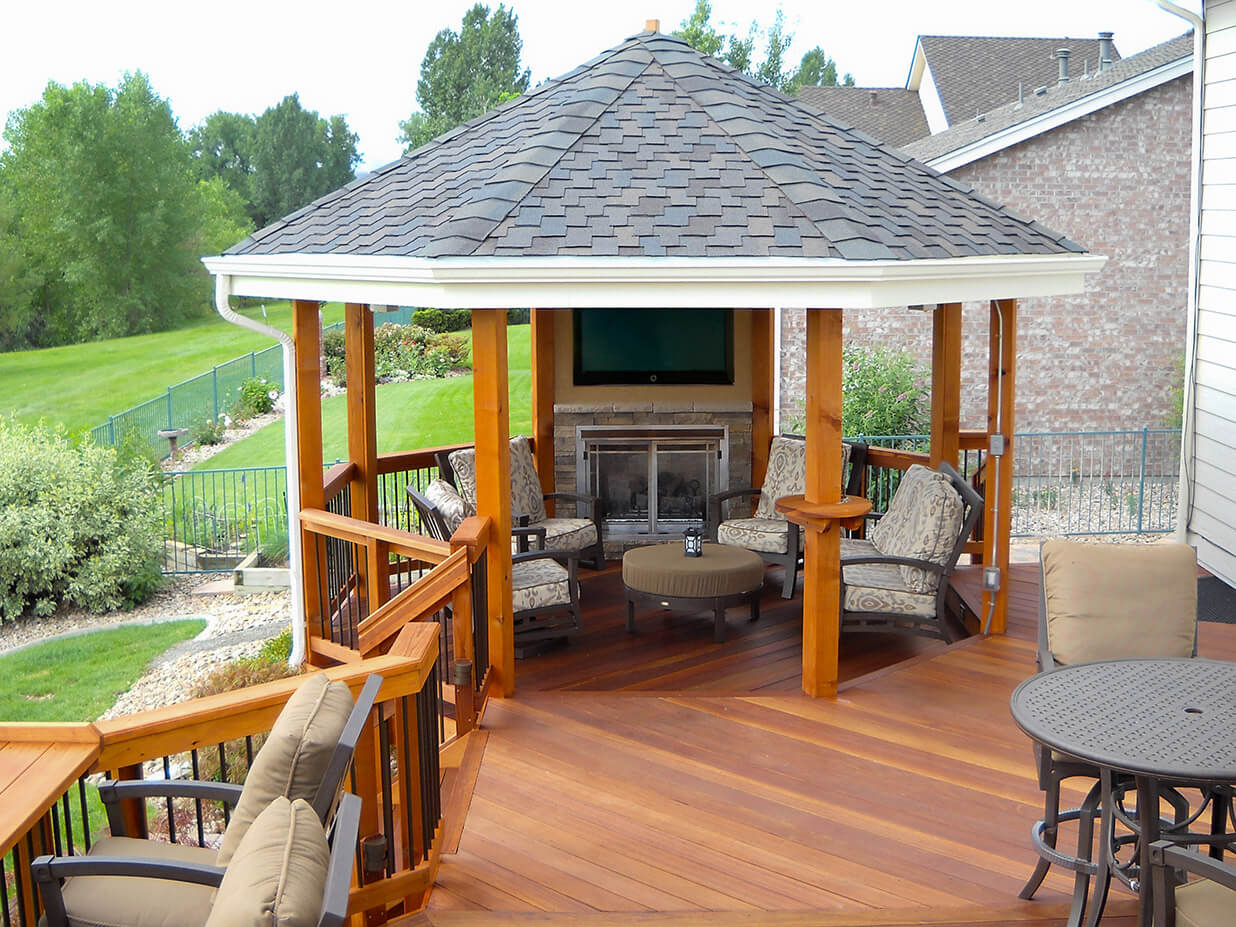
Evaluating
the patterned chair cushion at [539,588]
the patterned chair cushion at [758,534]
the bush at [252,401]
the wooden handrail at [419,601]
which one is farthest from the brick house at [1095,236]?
the bush at [252,401]

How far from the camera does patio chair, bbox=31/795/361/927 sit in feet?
7.59

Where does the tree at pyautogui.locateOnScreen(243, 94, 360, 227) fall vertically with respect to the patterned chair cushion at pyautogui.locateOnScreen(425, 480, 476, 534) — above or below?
above

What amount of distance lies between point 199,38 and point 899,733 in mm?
67127

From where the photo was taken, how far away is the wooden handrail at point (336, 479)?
770cm

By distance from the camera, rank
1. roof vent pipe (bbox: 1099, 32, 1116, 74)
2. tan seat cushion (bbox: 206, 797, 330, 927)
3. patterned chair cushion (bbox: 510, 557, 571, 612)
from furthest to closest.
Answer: roof vent pipe (bbox: 1099, 32, 1116, 74) → patterned chair cushion (bbox: 510, 557, 571, 612) → tan seat cushion (bbox: 206, 797, 330, 927)

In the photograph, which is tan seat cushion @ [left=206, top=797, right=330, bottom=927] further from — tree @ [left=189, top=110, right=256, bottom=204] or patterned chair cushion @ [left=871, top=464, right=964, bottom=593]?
tree @ [left=189, top=110, right=256, bottom=204]

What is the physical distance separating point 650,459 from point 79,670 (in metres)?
8.84

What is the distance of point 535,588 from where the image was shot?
23.2 feet

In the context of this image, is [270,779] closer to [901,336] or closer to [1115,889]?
[1115,889]

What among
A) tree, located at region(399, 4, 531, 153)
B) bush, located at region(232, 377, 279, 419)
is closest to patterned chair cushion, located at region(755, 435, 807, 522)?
bush, located at region(232, 377, 279, 419)

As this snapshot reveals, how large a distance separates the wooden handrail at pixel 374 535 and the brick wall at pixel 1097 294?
10.7 m

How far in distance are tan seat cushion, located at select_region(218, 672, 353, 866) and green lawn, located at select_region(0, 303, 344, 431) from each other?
34.4 metres

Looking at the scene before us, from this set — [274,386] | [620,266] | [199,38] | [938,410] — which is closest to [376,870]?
[620,266]

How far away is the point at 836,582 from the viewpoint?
6.13 m
